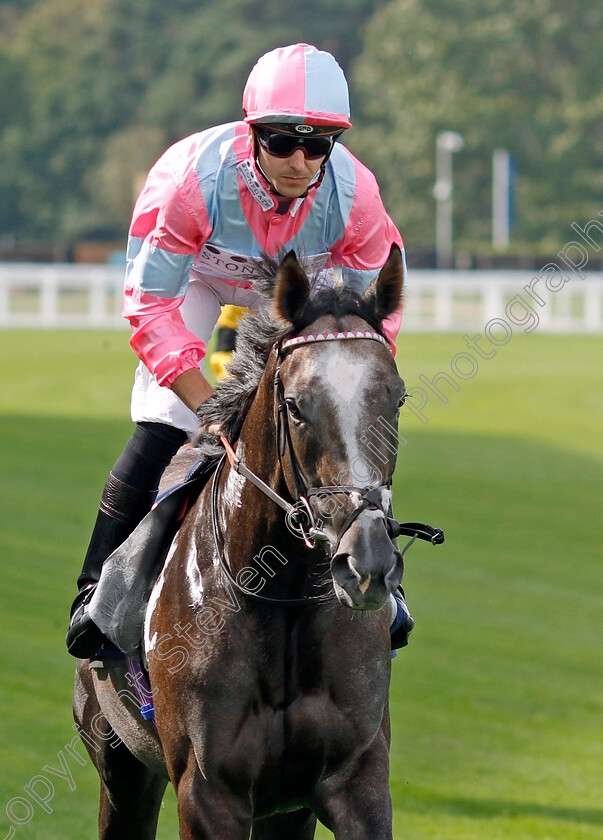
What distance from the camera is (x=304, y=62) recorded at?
3787mm

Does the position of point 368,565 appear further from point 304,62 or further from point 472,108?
point 472,108

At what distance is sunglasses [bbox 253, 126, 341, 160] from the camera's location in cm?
376

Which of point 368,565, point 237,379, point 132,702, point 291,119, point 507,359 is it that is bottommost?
point 507,359

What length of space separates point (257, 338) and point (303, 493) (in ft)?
1.61

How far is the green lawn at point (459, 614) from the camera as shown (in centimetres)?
635

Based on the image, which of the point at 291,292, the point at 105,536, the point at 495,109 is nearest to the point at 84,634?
the point at 105,536

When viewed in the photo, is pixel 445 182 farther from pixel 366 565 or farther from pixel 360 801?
pixel 366 565

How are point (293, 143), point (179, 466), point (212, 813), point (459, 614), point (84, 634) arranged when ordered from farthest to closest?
1. point (459, 614)
2. point (179, 466)
3. point (84, 634)
4. point (293, 143)
5. point (212, 813)

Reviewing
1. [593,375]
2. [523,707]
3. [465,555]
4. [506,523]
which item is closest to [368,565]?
[523,707]

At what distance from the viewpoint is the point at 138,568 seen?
393 cm

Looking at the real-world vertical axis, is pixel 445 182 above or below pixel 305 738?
below

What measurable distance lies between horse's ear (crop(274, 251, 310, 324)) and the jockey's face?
0.51 metres

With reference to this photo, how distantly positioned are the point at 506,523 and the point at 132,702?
8735 millimetres

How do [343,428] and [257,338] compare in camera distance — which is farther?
[257,338]
